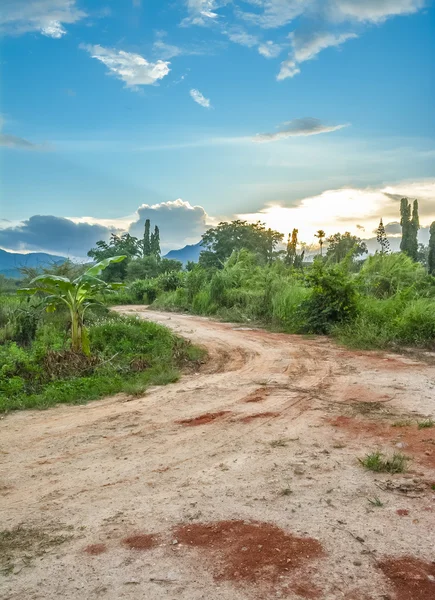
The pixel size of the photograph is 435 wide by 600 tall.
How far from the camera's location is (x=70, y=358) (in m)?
7.34

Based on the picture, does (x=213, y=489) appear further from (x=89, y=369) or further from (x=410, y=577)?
(x=89, y=369)

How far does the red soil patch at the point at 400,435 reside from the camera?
4270 millimetres

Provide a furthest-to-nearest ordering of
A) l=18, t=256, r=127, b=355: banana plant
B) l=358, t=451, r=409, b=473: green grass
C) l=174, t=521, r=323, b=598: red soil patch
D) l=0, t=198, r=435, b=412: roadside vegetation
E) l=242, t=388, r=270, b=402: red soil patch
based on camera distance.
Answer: l=18, t=256, r=127, b=355: banana plant → l=0, t=198, r=435, b=412: roadside vegetation → l=242, t=388, r=270, b=402: red soil patch → l=358, t=451, r=409, b=473: green grass → l=174, t=521, r=323, b=598: red soil patch

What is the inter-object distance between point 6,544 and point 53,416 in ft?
9.30

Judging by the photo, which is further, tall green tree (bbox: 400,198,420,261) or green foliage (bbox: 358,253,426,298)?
tall green tree (bbox: 400,198,420,261)

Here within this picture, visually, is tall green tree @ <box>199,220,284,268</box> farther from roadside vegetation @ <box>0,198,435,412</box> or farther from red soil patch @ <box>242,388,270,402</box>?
red soil patch @ <box>242,388,270,402</box>

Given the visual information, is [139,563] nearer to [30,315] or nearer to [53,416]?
[53,416]

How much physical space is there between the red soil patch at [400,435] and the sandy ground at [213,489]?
0.07 feet

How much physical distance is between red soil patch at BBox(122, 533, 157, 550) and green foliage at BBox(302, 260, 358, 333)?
9631 mm

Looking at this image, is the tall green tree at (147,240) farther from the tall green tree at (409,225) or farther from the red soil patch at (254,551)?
the red soil patch at (254,551)

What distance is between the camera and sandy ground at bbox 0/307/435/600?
2564 mm

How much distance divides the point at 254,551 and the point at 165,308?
17.3 m

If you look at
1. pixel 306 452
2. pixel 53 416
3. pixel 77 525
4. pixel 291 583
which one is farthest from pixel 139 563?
pixel 53 416

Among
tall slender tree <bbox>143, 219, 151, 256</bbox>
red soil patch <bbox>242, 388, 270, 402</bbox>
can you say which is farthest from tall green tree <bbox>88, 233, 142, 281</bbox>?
red soil patch <bbox>242, 388, 270, 402</bbox>
